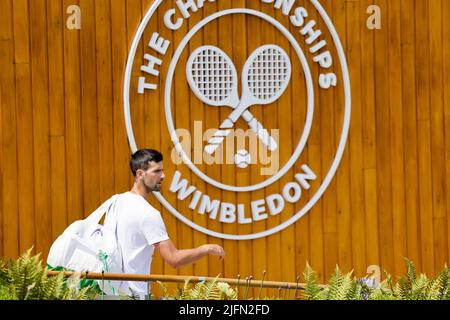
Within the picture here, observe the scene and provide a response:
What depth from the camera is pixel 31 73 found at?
25.6 feet

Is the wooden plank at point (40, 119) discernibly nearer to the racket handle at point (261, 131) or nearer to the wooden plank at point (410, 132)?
the racket handle at point (261, 131)

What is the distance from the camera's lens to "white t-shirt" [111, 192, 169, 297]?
6.34 m

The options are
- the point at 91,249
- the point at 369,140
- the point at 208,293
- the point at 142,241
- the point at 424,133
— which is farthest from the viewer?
the point at 424,133

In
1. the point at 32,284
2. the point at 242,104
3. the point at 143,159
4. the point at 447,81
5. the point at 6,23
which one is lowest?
the point at 32,284

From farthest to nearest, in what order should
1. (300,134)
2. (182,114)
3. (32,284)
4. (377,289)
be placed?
(300,134)
(182,114)
(377,289)
(32,284)

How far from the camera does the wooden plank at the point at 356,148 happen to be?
8.30m

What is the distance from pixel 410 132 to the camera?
8414mm

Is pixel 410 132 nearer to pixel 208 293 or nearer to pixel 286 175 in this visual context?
pixel 286 175

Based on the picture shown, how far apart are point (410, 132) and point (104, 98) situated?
226 centimetres

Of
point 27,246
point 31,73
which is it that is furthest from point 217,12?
point 27,246

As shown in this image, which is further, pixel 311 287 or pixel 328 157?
pixel 328 157

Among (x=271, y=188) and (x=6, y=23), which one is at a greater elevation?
(x=6, y=23)

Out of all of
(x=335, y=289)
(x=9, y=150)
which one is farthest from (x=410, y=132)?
(x=335, y=289)

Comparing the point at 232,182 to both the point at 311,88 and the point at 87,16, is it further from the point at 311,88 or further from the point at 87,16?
the point at 87,16
